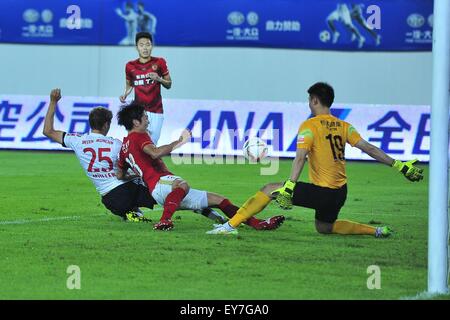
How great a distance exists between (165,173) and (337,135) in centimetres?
188

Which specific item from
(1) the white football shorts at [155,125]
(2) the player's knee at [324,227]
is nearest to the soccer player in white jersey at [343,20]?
(1) the white football shorts at [155,125]

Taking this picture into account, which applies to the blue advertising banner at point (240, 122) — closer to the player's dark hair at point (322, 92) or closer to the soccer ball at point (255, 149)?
the soccer ball at point (255, 149)

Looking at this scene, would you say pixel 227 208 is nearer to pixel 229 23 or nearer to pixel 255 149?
pixel 255 149

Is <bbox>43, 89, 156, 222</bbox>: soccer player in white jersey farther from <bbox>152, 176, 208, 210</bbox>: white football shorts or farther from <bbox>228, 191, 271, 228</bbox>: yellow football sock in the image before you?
<bbox>228, 191, 271, 228</bbox>: yellow football sock

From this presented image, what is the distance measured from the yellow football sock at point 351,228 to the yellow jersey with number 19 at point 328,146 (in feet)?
1.62

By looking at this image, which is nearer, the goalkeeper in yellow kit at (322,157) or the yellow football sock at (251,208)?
the goalkeeper in yellow kit at (322,157)

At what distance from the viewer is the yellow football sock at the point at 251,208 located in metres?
10.4

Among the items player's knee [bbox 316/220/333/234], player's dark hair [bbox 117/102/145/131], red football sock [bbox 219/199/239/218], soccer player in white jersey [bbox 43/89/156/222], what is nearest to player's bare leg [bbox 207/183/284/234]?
red football sock [bbox 219/199/239/218]

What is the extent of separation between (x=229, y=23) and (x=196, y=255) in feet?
53.1

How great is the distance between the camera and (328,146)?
10.3 metres

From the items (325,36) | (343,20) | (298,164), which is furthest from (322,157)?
(325,36)

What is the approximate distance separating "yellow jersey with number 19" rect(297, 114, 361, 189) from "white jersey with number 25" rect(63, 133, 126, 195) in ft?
7.39

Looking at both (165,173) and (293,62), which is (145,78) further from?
(293,62)
